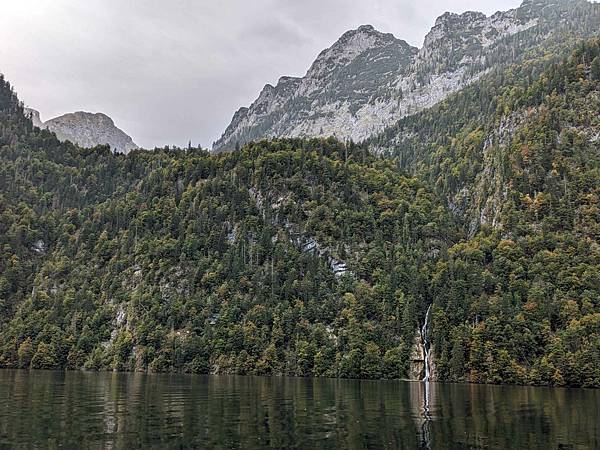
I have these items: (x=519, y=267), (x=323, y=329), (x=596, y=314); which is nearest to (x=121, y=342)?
(x=323, y=329)

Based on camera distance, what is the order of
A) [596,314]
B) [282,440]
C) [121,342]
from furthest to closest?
1. [121,342]
2. [596,314]
3. [282,440]

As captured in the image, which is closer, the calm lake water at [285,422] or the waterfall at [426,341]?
the calm lake water at [285,422]

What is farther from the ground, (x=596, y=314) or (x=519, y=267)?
(x=519, y=267)

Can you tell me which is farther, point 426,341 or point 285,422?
point 426,341

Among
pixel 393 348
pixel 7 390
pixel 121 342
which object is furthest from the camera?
pixel 121 342

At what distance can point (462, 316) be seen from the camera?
538 ft

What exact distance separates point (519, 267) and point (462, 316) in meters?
26.6

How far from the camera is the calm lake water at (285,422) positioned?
139ft

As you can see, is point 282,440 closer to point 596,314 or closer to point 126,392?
point 126,392

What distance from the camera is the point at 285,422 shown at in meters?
53.2

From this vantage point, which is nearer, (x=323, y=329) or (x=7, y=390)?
(x=7, y=390)

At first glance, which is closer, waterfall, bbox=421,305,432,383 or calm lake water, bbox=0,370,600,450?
calm lake water, bbox=0,370,600,450

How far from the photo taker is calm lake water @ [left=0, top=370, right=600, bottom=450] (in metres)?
42.3

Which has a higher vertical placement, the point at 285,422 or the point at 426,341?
the point at 426,341
